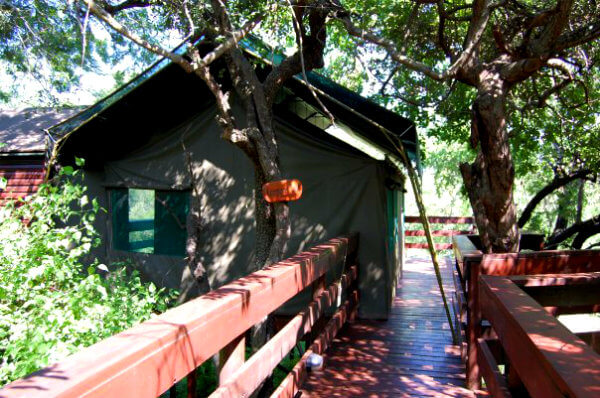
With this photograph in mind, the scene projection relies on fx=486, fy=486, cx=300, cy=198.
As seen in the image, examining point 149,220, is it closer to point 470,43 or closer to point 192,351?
A: point 470,43

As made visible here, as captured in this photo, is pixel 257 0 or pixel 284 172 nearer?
pixel 257 0

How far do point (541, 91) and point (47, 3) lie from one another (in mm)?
7468

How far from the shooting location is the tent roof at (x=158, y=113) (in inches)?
211

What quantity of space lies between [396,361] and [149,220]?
4.51 m

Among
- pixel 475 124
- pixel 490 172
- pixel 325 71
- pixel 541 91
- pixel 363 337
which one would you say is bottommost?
pixel 363 337

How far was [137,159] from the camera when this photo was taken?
7.08 metres

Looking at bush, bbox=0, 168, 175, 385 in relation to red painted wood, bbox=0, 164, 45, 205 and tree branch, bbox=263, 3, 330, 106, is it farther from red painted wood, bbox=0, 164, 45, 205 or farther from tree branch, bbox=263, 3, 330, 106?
red painted wood, bbox=0, 164, 45, 205

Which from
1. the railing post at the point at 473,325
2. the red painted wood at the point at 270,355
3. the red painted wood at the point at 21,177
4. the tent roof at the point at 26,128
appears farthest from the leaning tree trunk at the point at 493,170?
the red painted wood at the point at 21,177

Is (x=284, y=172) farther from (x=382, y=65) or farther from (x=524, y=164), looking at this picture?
(x=524, y=164)

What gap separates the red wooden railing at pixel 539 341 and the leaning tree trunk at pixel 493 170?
1.57 meters

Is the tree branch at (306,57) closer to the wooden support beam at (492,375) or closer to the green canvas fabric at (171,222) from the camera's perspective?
the green canvas fabric at (171,222)

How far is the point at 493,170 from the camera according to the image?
13.7 feet

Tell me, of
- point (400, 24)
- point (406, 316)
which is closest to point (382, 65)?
point (400, 24)

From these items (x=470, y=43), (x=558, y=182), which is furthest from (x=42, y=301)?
(x=558, y=182)
